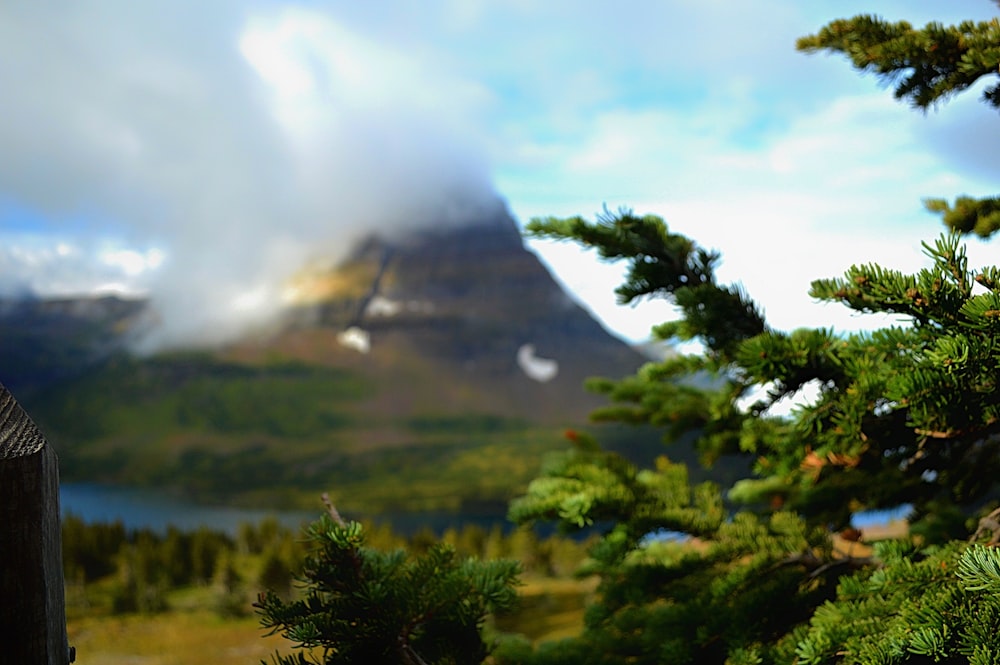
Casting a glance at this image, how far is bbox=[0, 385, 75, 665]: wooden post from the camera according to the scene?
57.4 inches

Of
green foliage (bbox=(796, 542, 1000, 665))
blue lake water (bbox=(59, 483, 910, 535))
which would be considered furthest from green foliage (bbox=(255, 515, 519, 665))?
blue lake water (bbox=(59, 483, 910, 535))

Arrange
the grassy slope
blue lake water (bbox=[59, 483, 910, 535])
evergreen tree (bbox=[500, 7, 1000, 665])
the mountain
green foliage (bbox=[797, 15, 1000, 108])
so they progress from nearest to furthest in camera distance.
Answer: evergreen tree (bbox=[500, 7, 1000, 665]) → green foliage (bbox=[797, 15, 1000, 108]) → blue lake water (bbox=[59, 483, 910, 535]) → the grassy slope → the mountain

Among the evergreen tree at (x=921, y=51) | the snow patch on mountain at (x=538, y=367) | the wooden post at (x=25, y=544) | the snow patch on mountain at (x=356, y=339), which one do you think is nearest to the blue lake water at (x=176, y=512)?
the snow patch on mountain at (x=356, y=339)

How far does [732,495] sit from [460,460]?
116 m

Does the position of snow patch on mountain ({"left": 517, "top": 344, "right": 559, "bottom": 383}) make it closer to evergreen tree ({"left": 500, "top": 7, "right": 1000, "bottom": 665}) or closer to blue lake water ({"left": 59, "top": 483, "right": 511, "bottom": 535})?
blue lake water ({"left": 59, "top": 483, "right": 511, "bottom": 535})

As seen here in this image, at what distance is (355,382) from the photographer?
155 metres

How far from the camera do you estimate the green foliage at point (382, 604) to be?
193cm

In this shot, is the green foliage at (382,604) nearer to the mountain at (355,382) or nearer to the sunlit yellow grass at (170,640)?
the sunlit yellow grass at (170,640)

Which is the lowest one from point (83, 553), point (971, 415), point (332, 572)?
point (83, 553)

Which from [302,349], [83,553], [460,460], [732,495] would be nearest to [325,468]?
[460,460]

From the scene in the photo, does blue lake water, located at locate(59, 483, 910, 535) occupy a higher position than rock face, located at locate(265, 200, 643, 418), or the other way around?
rock face, located at locate(265, 200, 643, 418)

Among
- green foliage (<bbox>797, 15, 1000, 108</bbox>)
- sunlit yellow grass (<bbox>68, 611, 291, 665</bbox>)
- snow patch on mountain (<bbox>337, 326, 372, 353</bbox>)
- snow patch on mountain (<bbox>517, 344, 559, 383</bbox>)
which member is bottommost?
sunlit yellow grass (<bbox>68, 611, 291, 665</bbox>)

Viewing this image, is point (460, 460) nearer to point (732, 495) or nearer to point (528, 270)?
point (528, 270)

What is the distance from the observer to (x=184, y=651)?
27.8 meters
